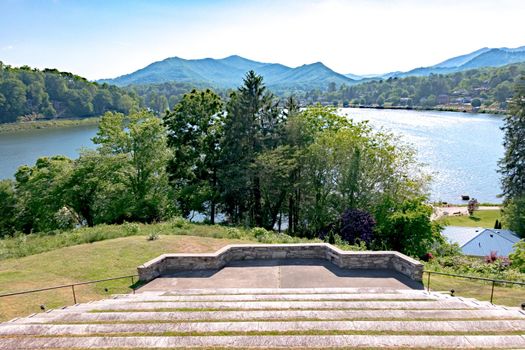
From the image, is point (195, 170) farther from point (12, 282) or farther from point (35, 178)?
point (12, 282)

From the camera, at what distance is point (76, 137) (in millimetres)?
85750

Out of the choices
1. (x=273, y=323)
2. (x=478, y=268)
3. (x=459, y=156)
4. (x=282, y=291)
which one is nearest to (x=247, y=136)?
(x=478, y=268)

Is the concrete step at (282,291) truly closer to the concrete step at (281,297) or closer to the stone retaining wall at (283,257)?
the concrete step at (281,297)

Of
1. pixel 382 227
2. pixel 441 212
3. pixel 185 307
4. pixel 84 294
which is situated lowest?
pixel 441 212

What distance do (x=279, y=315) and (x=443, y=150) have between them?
7420cm

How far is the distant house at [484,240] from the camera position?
28.1 metres

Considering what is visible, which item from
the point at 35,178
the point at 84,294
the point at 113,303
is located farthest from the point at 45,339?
the point at 35,178

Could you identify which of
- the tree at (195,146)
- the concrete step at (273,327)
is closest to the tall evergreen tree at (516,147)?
the tree at (195,146)

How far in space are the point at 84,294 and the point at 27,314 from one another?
1.60 metres

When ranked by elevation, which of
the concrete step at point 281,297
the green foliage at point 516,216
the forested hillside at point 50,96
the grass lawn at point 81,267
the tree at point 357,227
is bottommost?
the green foliage at point 516,216

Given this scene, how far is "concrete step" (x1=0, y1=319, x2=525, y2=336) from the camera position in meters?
7.46

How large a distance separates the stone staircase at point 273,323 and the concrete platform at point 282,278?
167 centimetres

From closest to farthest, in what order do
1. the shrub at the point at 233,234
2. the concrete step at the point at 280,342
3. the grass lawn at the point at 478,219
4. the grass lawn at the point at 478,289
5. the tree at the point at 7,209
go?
1. the concrete step at the point at 280,342
2. the grass lawn at the point at 478,289
3. the shrub at the point at 233,234
4. the tree at the point at 7,209
5. the grass lawn at the point at 478,219

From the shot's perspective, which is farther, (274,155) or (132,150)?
(132,150)
